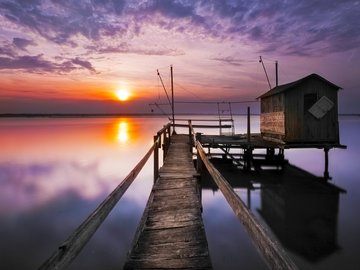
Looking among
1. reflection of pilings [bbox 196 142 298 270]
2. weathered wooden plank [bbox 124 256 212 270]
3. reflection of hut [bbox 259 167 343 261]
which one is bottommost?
reflection of hut [bbox 259 167 343 261]

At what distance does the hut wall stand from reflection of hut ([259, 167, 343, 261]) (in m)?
3.34

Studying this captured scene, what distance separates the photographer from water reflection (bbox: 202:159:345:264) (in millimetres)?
9912

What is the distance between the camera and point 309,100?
18750 millimetres

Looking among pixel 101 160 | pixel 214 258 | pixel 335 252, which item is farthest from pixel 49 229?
pixel 101 160

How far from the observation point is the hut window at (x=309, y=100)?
18.7 meters

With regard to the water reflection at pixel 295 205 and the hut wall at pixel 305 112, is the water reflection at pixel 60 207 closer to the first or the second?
the water reflection at pixel 295 205

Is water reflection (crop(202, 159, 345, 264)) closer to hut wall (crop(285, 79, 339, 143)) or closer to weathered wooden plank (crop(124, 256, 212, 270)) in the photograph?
hut wall (crop(285, 79, 339, 143))

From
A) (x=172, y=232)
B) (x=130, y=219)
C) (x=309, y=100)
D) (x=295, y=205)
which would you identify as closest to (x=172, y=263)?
(x=172, y=232)

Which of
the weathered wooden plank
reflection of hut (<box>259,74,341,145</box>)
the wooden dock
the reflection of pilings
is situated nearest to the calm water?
the wooden dock

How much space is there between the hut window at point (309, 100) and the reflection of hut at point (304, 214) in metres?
5.10

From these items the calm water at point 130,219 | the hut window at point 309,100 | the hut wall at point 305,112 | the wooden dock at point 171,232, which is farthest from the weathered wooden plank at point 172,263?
the hut window at point 309,100

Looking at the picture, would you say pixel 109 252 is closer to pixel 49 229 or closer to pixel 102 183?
pixel 49 229

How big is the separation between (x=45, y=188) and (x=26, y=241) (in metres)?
9.44

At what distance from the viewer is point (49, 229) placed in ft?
39.6
